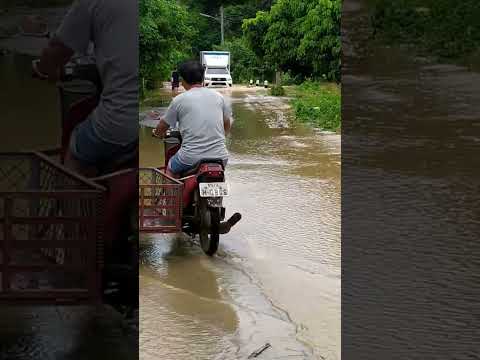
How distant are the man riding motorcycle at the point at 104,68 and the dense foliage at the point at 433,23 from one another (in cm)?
132

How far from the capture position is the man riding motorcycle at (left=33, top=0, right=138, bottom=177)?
2.89 meters

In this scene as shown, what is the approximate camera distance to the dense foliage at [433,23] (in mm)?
3730

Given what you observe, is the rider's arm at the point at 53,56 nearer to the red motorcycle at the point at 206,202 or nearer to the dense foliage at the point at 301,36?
the red motorcycle at the point at 206,202

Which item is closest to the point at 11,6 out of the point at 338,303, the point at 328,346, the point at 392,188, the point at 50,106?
the point at 50,106

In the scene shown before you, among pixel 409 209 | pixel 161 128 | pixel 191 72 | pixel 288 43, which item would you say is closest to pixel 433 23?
pixel 191 72

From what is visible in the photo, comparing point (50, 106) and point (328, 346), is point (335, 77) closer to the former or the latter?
point (328, 346)

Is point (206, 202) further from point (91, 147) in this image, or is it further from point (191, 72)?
point (91, 147)

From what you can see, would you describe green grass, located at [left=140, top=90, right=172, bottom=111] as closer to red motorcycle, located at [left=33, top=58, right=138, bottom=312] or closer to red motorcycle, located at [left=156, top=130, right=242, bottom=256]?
red motorcycle, located at [left=156, top=130, right=242, bottom=256]

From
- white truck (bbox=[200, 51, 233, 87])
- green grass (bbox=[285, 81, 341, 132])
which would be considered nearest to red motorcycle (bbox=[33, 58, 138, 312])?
green grass (bbox=[285, 81, 341, 132])

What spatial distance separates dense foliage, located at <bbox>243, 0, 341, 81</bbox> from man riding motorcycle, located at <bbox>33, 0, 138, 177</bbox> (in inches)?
627

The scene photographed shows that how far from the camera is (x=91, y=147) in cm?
297

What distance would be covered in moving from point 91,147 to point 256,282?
2688mm

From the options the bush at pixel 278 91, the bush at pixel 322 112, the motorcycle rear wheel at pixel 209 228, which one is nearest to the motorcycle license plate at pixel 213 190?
the motorcycle rear wheel at pixel 209 228

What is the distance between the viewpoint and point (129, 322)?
3045mm
